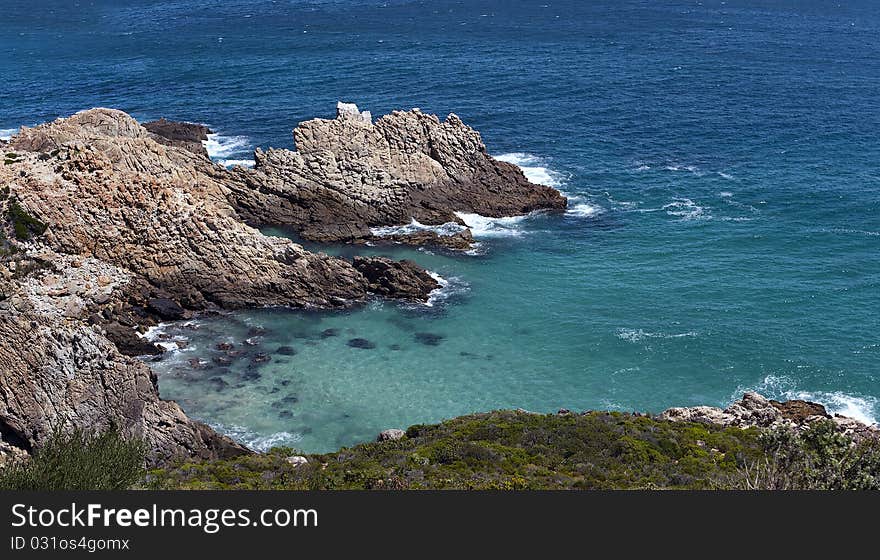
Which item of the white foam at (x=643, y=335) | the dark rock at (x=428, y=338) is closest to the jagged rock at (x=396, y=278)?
the dark rock at (x=428, y=338)

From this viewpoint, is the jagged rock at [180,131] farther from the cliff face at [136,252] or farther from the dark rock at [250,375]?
the dark rock at [250,375]

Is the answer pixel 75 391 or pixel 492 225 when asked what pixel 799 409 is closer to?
pixel 492 225

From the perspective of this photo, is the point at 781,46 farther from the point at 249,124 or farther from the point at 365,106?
the point at 249,124

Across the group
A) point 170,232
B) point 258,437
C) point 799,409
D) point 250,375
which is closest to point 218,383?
point 250,375

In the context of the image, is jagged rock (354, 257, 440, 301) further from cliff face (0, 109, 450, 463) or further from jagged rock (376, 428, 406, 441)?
jagged rock (376, 428, 406, 441)

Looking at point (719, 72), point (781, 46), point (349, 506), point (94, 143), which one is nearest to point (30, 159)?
point (94, 143)

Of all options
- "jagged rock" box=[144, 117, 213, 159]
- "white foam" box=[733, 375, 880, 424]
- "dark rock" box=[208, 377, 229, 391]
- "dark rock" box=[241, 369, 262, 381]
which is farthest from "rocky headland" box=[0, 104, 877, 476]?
"dark rock" box=[241, 369, 262, 381]
